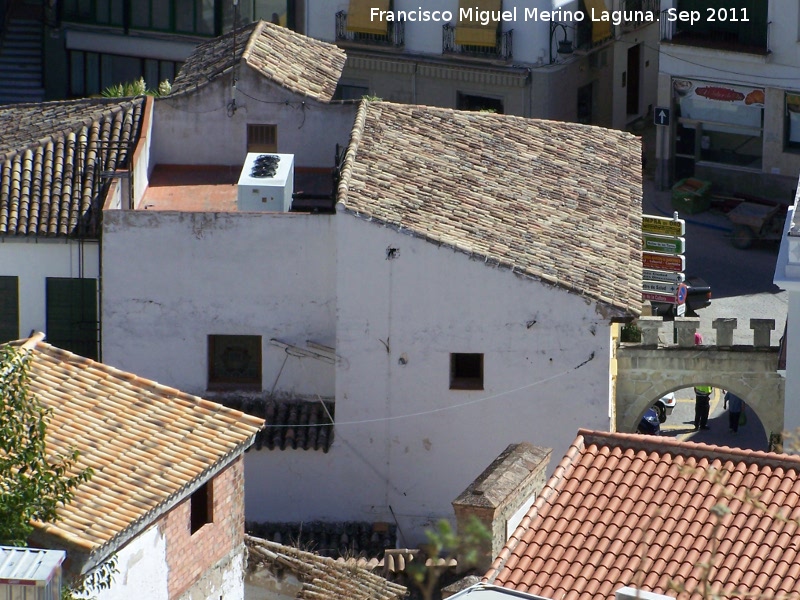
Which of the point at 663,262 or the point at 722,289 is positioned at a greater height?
the point at 663,262

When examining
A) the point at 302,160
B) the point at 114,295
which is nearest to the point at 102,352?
the point at 114,295

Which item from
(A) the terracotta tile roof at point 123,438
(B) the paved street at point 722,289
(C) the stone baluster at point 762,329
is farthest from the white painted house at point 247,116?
(A) the terracotta tile roof at point 123,438

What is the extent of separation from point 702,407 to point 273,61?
40.8ft

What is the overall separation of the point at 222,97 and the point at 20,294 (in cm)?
641

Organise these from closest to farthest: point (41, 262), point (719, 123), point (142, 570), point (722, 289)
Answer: point (142, 570) → point (41, 262) → point (722, 289) → point (719, 123)

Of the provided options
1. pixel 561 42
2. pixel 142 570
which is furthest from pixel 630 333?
pixel 561 42

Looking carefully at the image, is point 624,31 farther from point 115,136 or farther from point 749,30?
point 115,136

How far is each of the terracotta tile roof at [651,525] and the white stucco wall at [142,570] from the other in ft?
15.1

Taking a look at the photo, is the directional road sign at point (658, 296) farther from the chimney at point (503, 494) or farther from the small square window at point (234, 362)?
the chimney at point (503, 494)

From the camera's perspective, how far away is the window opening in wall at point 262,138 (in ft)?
136

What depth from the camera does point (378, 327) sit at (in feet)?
117

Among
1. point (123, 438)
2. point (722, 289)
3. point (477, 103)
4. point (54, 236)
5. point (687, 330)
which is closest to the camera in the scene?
point (123, 438)

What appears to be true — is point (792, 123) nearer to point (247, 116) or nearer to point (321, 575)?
point (247, 116)

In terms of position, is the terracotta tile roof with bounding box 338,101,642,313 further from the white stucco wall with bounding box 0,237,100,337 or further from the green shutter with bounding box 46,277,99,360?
the green shutter with bounding box 46,277,99,360
